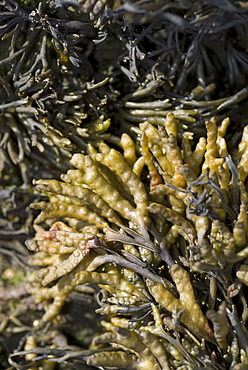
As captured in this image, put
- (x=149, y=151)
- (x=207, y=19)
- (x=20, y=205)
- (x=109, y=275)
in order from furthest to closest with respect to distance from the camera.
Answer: (x=20, y=205) < (x=149, y=151) < (x=109, y=275) < (x=207, y=19)

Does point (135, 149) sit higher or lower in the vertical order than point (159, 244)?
higher

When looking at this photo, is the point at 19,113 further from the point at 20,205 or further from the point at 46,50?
the point at 20,205

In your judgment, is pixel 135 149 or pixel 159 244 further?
pixel 135 149

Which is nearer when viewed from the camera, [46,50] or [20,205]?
[46,50]

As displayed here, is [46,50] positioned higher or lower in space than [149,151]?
higher

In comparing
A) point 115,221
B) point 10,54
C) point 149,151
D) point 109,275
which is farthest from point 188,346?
point 10,54
